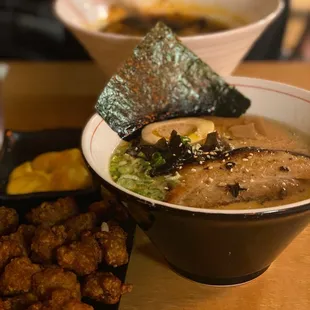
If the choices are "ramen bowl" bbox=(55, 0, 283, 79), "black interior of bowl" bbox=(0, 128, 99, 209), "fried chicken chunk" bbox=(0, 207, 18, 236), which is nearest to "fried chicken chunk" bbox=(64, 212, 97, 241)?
"fried chicken chunk" bbox=(0, 207, 18, 236)

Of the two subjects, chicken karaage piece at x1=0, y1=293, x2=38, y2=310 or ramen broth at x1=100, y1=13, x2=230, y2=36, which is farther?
ramen broth at x1=100, y1=13, x2=230, y2=36

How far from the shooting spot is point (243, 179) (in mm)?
932

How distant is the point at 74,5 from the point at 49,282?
99 centimetres

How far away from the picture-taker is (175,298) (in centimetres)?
96

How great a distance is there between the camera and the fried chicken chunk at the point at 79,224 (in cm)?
100

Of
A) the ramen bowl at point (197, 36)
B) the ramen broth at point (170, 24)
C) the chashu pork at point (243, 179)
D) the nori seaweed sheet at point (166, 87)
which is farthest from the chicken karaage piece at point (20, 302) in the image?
the ramen broth at point (170, 24)

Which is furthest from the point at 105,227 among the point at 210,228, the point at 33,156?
the point at 33,156

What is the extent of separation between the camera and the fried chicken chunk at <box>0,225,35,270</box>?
3.07ft

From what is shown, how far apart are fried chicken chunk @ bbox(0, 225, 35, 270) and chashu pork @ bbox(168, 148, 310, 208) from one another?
293 mm

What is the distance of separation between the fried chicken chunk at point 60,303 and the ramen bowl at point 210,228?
0.16 meters

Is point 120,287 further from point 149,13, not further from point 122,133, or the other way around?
point 149,13

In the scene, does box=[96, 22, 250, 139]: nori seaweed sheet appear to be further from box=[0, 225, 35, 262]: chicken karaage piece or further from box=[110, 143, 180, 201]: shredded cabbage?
box=[0, 225, 35, 262]: chicken karaage piece

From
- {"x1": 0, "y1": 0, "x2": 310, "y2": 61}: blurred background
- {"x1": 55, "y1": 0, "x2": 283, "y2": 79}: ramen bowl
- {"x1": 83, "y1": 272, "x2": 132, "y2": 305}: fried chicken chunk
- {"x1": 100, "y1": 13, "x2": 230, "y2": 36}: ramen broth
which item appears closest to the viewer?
{"x1": 83, "y1": 272, "x2": 132, "y2": 305}: fried chicken chunk

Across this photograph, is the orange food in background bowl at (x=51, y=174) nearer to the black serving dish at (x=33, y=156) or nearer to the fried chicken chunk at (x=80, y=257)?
the black serving dish at (x=33, y=156)
